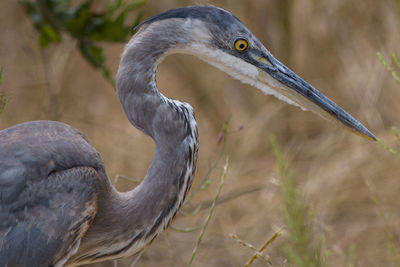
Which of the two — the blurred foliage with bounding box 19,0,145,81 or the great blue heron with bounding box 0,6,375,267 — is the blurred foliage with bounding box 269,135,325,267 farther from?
the blurred foliage with bounding box 19,0,145,81

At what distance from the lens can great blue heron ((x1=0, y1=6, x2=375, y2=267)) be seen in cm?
176

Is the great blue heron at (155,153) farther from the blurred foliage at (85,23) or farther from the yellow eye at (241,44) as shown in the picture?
the blurred foliage at (85,23)

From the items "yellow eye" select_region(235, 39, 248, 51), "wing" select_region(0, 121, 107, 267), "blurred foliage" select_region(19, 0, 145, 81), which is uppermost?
"yellow eye" select_region(235, 39, 248, 51)

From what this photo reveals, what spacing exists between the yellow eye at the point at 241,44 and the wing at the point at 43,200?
584 mm

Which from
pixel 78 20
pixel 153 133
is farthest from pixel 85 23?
pixel 153 133

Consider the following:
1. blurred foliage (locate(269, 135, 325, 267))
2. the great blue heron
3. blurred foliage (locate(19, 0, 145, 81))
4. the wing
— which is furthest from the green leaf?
blurred foliage (locate(269, 135, 325, 267))

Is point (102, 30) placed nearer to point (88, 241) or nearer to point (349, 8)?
point (88, 241)

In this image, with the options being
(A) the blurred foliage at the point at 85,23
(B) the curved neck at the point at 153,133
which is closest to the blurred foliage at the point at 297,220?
(B) the curved neck at the point at 153,133

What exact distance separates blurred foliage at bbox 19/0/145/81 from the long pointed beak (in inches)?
39.1

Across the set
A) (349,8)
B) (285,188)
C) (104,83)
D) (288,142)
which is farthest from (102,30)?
(104,83)

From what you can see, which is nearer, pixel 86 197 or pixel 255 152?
pixel 86 197

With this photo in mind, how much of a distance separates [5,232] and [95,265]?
1664 mm

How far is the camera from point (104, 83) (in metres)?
6.76

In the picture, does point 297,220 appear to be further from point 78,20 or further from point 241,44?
point 78,20
